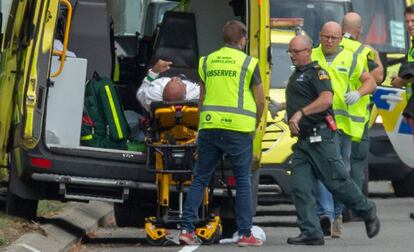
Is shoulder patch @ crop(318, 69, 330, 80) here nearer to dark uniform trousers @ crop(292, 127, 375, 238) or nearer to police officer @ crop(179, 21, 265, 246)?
dark uniform trousers @ crop(292, 127, 375, 238)

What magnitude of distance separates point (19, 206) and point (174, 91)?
1796 millimetres

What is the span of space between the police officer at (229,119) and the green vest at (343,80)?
1.23 m

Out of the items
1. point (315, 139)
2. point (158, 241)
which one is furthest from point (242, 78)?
point (158, 241)

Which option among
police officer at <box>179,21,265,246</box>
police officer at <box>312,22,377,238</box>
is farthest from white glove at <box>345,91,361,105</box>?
police officer at <box>179,21,265,246</box>

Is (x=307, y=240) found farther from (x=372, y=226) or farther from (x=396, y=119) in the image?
(x=396, y=119)

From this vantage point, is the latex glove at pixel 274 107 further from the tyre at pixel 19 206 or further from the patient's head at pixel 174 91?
the tyre at pixel 19 206

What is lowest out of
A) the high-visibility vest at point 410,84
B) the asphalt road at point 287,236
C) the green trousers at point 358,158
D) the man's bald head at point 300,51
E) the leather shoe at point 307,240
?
the asphalt road at point 287,236

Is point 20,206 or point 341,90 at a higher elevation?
point 341,90

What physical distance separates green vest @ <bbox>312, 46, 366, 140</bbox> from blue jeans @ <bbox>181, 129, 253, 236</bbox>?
141 centimetres

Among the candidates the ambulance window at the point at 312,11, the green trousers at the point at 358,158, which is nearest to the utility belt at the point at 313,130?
the green trousers at the point at 358,158

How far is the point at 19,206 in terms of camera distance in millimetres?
13750

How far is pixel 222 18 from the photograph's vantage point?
599 inches

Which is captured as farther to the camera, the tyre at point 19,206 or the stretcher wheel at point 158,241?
the tyre at point 19,206

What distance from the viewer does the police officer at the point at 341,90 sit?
1370 centimetres
